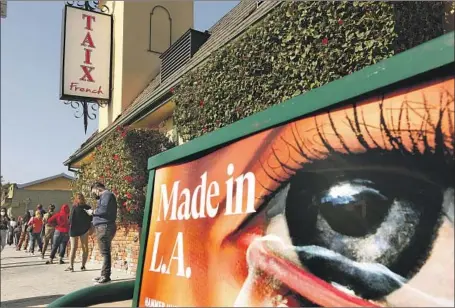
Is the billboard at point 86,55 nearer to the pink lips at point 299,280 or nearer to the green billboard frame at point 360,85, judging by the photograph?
the green billboard frame at point 360,85

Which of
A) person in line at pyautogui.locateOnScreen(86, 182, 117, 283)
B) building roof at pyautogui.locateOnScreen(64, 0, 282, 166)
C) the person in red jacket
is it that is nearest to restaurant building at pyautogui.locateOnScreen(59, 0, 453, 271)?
building roof at pyautogui.locateOnScreen(64, 0, 282, 166)

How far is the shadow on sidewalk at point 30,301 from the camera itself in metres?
6.44

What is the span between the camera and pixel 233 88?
236 inches

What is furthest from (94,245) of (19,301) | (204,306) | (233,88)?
(204,306)

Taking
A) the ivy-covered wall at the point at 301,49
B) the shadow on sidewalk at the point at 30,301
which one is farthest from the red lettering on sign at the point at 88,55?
the shadow on sidewalk at the point at 30,301

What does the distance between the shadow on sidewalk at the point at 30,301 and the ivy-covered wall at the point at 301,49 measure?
11.1ft

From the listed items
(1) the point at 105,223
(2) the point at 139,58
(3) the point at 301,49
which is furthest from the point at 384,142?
(2) the point at 139,58

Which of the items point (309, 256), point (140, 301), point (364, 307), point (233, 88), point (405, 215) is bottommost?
point (140, 301)

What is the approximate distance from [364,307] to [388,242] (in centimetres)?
18

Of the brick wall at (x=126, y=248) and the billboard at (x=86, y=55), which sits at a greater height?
the billboard at (x=86, y=55)

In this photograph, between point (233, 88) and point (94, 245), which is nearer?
point (233, 88)

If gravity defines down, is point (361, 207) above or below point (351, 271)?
above

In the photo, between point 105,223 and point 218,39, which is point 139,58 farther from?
point 105,223

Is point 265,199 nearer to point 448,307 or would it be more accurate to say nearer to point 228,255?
point 228,255
